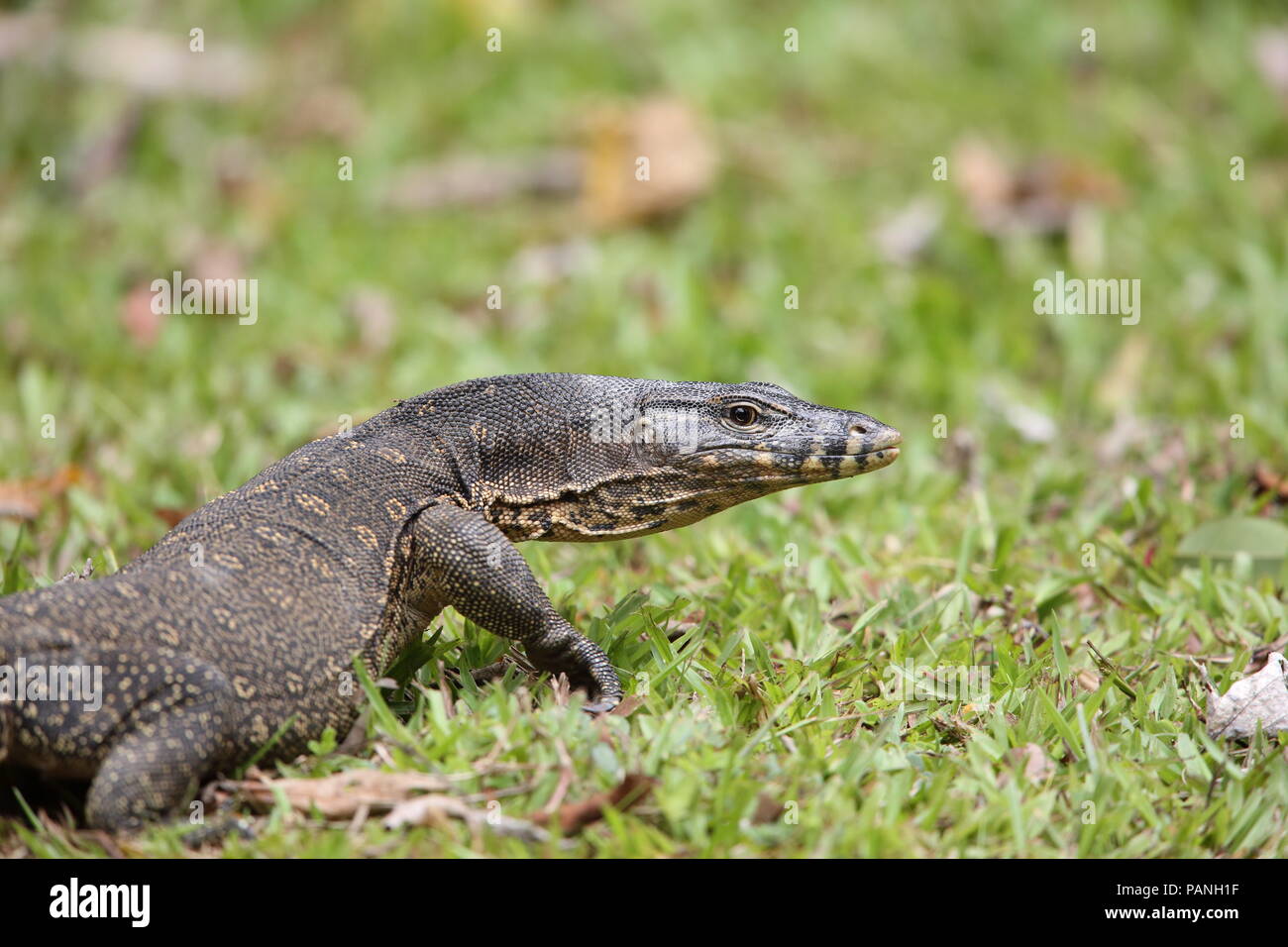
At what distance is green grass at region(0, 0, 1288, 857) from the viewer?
13.3 ft

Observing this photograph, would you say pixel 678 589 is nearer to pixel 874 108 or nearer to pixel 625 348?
pixel 625 348

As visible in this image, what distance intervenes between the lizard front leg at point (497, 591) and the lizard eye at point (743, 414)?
0.93m

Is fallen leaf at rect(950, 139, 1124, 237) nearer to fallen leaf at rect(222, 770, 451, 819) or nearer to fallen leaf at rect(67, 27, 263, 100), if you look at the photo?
fallen leaf at rect(67, 27, 263, 100)

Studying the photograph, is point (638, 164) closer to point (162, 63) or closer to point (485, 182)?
point (485, 182)

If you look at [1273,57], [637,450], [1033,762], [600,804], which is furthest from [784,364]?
[1273,57]

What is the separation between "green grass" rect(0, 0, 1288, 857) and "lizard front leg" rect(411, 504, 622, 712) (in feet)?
0.55

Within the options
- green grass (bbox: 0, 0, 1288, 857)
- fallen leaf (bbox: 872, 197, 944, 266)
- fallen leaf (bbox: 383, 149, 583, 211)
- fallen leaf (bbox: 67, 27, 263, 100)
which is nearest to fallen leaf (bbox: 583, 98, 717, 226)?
green grass (bbox: 0, 0, 1288, 857)

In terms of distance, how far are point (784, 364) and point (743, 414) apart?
10.8 feet

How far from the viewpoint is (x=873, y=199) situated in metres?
10.0

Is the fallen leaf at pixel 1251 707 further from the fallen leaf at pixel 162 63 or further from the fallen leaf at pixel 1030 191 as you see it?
the fallen leaf at pixel 162 63

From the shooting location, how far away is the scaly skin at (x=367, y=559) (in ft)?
12.5

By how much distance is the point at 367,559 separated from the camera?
4324mm

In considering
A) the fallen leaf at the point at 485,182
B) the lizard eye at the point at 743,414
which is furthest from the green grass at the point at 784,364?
the lizard eye at the point at 743,414
